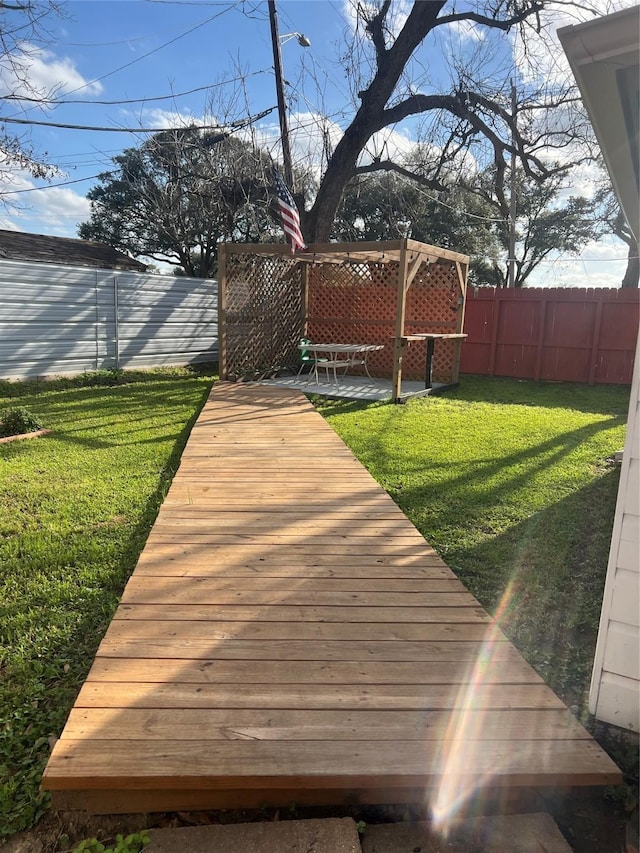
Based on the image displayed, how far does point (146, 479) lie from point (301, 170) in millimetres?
11943

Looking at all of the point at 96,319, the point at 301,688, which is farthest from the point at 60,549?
the point at 96,319

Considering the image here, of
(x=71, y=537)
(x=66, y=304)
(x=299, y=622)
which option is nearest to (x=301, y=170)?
(x=66, y=304)

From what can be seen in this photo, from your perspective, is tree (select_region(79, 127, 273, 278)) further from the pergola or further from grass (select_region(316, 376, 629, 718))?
grass (select_region(316, 376, 629, 718))

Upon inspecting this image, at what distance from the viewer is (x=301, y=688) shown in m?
1.72

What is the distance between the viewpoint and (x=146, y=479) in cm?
414

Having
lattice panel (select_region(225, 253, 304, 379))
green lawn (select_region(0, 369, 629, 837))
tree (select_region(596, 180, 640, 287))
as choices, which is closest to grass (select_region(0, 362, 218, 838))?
green lawn (select_region(0, 369, 629, 837))

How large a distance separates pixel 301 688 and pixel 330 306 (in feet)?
31.6

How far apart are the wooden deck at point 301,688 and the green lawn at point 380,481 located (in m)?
0.20

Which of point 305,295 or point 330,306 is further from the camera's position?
point 330,306

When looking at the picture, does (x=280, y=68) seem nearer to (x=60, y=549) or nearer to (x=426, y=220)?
(x=426, y=220)

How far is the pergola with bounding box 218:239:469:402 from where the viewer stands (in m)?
8.98

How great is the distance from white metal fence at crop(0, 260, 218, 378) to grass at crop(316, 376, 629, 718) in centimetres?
426

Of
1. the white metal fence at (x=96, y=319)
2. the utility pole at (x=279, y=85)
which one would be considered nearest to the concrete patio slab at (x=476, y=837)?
the white metal fence at (x=96, y=319)

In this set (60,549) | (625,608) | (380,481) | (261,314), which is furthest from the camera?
(261,314)
